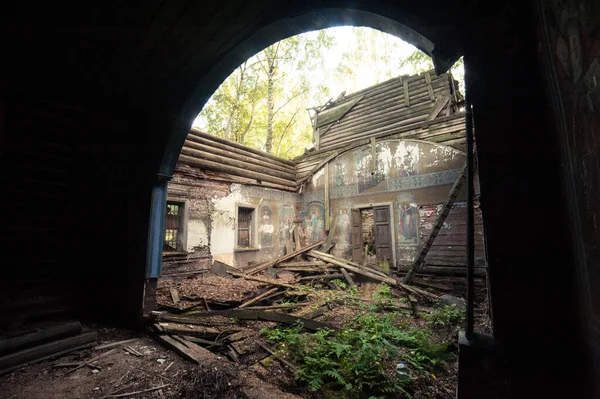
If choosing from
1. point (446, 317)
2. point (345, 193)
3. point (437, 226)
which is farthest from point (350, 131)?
point (446, 317)

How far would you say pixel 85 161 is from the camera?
389 centimetres

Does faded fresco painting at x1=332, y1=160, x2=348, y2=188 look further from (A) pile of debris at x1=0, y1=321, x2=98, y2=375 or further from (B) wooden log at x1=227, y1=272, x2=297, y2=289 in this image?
(A) pile of debris at x1=0, y1=321, x2=98, y2=375

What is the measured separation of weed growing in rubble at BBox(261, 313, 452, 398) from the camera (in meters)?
3.19

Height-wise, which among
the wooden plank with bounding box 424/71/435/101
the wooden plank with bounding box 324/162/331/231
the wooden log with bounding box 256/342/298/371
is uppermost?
the wooden plank with bounding box 424/71/435/101

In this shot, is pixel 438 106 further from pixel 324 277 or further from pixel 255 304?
pixel 255 304

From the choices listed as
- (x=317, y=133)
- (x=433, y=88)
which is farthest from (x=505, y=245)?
(x=317, y=133)

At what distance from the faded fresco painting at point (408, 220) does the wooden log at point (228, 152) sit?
604 centimetres

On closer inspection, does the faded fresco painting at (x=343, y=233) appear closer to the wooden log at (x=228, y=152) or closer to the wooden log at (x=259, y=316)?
the wooden log at (x=228, y=152)

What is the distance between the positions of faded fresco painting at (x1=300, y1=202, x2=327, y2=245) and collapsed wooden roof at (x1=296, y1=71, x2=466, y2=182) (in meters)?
1.69

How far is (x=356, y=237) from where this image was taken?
11.9 metres

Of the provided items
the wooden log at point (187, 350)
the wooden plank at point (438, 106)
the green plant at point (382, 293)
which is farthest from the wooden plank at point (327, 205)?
the wooden log at point (187, 350)

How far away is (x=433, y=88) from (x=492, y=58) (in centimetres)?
1349

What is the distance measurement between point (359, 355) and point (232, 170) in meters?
8.91

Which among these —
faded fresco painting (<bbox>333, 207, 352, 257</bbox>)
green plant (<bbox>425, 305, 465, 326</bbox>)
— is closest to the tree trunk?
faded fresco painting (<bbox>333, 207, 352, 257</bbox>)
